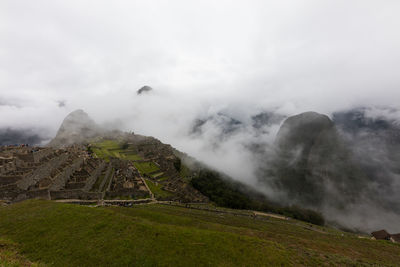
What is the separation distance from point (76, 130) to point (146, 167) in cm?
11339

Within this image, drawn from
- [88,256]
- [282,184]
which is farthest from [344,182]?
[88,256]

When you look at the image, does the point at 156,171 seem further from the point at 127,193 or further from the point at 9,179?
the point at 9,179

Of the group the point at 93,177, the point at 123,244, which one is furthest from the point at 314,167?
the point at 123,244

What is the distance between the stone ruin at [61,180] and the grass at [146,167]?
52.4 feet

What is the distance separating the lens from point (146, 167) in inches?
3002

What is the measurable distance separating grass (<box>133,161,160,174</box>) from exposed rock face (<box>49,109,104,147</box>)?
70902mm

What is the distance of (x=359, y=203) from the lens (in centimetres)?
11094

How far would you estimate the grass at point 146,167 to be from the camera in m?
71.4

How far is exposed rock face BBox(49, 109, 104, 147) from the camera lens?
11840 centimetres

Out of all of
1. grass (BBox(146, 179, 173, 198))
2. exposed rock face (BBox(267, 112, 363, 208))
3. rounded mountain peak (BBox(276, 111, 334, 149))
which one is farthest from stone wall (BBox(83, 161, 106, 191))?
rounded mountain peak (BBox(276, 111, 334, 149))

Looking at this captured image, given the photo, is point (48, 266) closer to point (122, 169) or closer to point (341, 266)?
point (341, 266)

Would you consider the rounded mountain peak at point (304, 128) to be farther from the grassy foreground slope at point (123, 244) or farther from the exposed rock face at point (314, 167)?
the grassy foreground slope at point (123, 244)

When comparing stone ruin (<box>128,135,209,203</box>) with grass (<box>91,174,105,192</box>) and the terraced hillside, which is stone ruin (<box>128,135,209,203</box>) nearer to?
the terraced hillside

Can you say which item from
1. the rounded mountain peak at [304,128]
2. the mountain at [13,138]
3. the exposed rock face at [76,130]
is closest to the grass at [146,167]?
the exposed rock face at [76,130]
